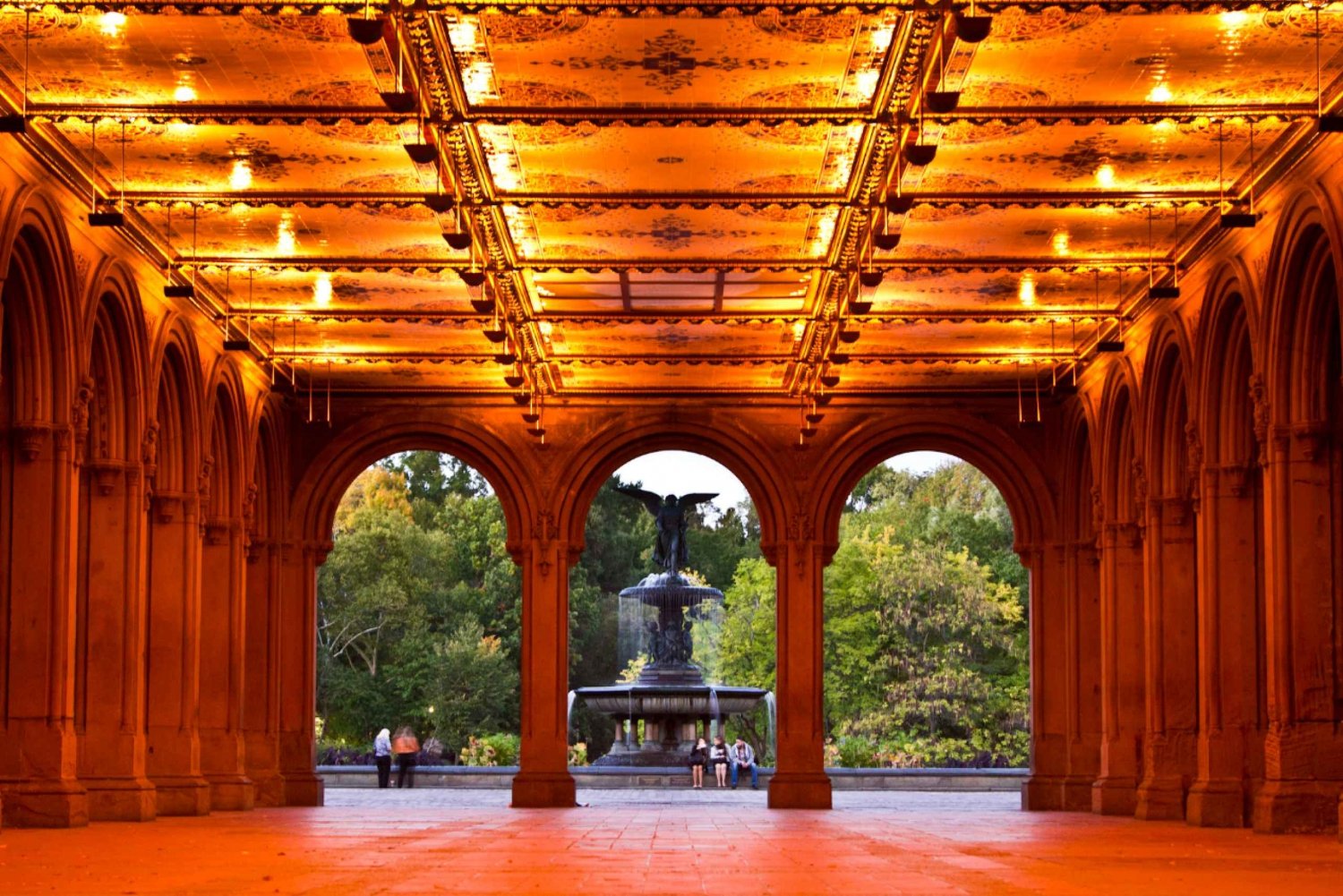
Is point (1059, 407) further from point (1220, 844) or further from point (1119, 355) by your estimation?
point (1220, 844)

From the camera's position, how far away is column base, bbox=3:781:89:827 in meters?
21.1

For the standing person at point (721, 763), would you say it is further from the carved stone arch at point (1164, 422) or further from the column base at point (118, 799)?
the column base at point (118, 799)

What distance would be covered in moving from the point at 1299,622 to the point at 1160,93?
18.8ft

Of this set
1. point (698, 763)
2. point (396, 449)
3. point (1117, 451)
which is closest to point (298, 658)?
point (396, 449)

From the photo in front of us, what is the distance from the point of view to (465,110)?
1955cm

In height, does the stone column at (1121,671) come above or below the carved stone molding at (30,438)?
below

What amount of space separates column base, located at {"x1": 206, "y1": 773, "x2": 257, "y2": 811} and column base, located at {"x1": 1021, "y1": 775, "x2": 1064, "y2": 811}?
11.8 meters

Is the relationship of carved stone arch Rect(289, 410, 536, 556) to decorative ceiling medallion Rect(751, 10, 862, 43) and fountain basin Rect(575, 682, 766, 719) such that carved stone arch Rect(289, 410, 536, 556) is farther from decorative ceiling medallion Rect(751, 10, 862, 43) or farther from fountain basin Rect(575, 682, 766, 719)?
decorative ceiling medallion Rect(751, 10, 862, 43)

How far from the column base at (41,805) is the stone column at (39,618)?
0.03 meters

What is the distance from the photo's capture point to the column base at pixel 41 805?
21.1 meters

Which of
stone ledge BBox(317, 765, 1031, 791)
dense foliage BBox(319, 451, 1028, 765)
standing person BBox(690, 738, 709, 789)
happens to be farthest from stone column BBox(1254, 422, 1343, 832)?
dense foliage BBox(319, 451, 1028, 765)

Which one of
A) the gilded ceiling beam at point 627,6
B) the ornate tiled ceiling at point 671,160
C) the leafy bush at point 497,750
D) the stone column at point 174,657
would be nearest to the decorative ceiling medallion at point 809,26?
the ornate tiled ceiling at point 671,160

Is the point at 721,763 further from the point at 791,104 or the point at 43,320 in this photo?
the point at 791,104

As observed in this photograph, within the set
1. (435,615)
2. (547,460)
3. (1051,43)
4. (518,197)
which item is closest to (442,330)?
(547,460)
